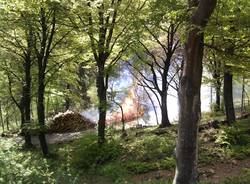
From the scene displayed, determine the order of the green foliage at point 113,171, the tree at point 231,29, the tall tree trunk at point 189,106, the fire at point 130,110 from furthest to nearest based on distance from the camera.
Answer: the fire at point 130,110, the green foliage at point 113,171, the tree at point 231,29, the tall tree trunk at point 189,106

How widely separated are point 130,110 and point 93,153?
1485 cm

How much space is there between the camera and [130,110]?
29000 mm

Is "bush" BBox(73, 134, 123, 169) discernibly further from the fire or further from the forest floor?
the fire

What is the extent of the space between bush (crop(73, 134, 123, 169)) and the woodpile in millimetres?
8327

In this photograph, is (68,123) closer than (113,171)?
No

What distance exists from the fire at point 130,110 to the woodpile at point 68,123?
16.1 feet

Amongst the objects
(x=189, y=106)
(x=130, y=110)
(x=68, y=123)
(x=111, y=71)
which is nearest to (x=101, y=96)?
(x=111, y=71)

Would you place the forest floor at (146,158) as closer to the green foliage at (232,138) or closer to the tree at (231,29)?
the green foliage at (232,138)

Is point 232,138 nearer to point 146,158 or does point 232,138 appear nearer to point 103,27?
point 146,158

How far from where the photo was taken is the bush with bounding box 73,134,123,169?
14.0 metres

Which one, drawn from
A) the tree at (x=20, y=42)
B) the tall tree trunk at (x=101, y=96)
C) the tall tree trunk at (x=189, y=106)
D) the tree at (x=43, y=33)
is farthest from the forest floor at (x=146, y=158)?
the tall tree trunk at (x=189, y=106)

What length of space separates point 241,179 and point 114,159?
235 inches

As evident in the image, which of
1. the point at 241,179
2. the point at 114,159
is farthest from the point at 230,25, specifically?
the point at 114,159

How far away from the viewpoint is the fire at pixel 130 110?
2853 cm
